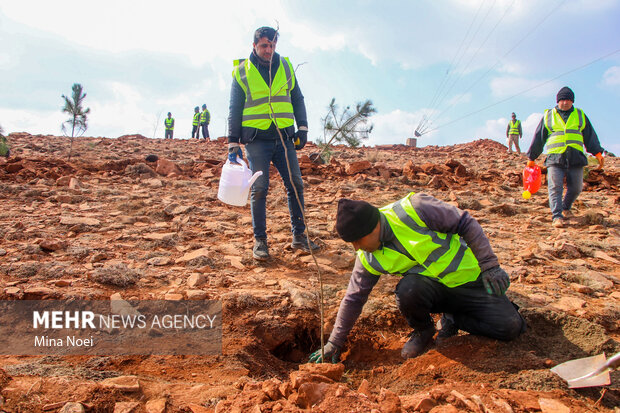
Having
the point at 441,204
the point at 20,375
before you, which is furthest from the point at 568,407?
the point at 20,375

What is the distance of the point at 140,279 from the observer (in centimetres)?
287

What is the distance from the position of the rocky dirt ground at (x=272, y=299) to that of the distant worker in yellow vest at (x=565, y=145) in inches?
15.7

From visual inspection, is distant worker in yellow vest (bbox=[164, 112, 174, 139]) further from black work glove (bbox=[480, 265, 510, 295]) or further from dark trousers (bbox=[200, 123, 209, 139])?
black work glove (bbox=[480, 265, 510, 295])

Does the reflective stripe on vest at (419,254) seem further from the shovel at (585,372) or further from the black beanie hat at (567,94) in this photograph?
the black beanie hat at (567,94)

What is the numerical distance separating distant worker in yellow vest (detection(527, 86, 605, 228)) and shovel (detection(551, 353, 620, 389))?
3.33 m

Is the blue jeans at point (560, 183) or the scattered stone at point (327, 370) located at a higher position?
the blue jeans at point (560, 183)

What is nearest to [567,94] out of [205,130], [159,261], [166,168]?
[159,261]

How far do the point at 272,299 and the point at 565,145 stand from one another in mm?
3988

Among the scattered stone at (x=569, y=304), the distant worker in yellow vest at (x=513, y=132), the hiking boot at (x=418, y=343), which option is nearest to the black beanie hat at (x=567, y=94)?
the scattered stone at (x=569, y=304)

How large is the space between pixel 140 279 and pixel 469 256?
2.28m

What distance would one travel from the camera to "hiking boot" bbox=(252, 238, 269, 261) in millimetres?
3375

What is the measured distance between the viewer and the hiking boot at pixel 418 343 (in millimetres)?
2248

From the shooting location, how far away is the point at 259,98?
10.7 feet

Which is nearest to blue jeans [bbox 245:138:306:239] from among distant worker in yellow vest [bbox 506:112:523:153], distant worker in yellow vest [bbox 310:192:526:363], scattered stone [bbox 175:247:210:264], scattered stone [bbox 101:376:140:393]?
scattered stone [bbox 175:247:210:264]
